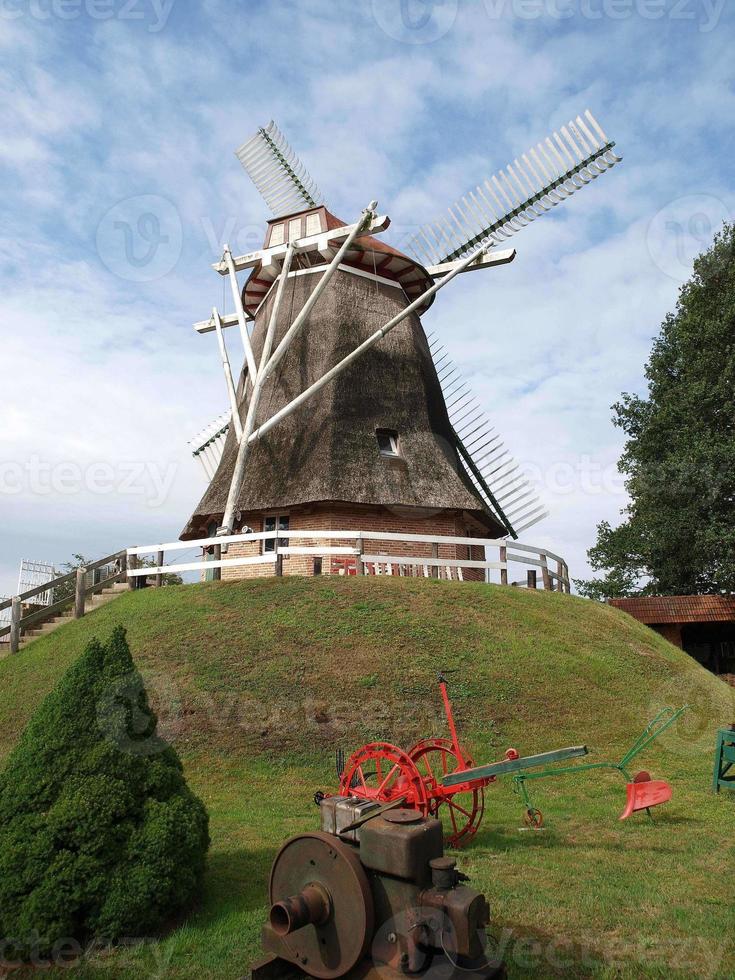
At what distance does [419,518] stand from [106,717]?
1310cm

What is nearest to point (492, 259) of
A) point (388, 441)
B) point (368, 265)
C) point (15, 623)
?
point (368, 265)

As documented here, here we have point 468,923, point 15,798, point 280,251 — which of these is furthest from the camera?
point 280,251

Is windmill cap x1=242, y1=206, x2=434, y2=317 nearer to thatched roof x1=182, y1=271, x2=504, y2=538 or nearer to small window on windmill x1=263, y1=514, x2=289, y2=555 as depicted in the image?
thatched roof x1=182, y1=271, x2=504, y2=538

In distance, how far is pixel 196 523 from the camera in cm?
2083

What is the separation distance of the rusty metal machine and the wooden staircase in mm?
12276

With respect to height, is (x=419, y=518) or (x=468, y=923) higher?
(x=419, y=518)

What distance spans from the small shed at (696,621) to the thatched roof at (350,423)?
763 centimetres

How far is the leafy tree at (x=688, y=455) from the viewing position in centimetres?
2514

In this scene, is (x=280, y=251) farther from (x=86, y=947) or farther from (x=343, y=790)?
(x=86, y=947)

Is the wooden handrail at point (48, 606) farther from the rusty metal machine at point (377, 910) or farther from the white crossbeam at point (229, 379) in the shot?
the rusty metal machine at point (377, 910)

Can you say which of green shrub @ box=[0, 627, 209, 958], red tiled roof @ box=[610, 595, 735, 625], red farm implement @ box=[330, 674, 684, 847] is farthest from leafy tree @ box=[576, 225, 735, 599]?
green shrub @ box=[0, 627, 209, 958]

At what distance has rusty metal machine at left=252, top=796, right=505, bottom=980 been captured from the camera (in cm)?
392

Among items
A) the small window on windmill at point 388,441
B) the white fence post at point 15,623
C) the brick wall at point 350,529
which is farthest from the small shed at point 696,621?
the white fence post at point 15,623

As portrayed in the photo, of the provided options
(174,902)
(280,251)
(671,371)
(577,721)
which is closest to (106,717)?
(174,902)
